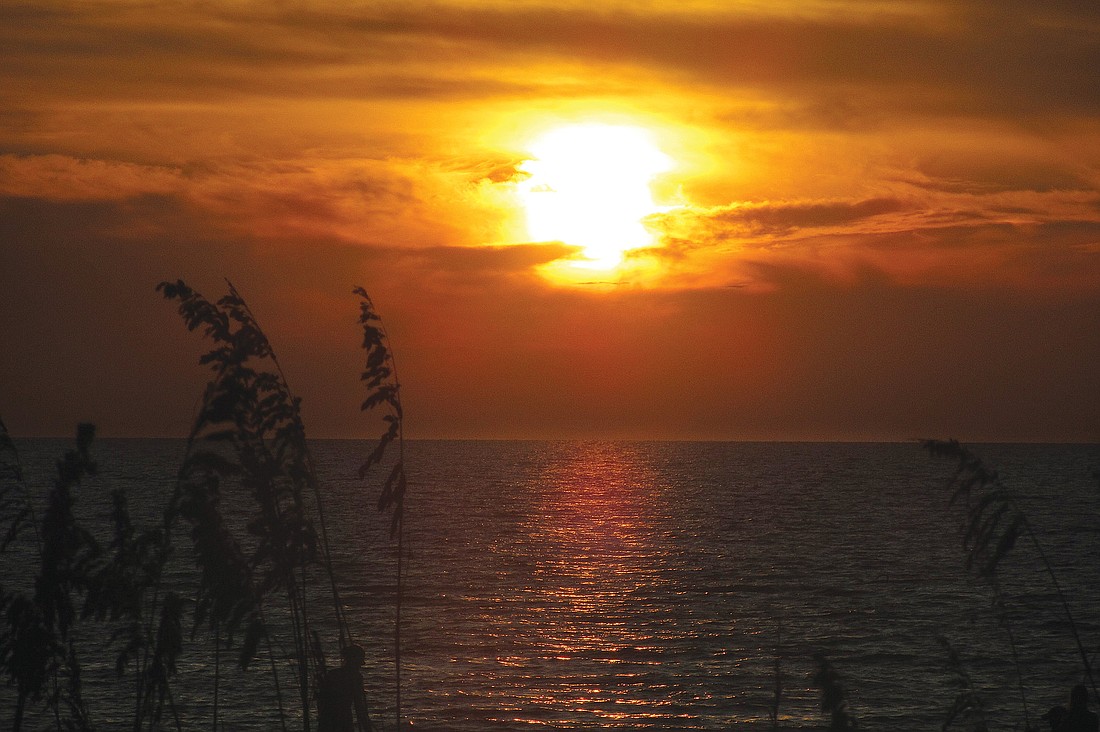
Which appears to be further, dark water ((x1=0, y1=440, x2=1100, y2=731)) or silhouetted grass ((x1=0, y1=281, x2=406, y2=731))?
dark water ((x1=0, y1=440, x2=1100, y2=731))

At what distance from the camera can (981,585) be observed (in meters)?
61.1

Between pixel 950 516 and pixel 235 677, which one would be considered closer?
pixel 235 677

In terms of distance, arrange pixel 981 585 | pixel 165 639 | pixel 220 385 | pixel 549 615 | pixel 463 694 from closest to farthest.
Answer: pixel 220 385, pixel 165 639, pixel 463 694, pixel 549 615, pixel 981 585

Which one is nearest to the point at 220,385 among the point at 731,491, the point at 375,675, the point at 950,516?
the point at 375,675

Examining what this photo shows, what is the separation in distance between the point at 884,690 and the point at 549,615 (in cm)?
1828

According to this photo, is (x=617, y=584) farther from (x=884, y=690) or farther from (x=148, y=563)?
(x=148, y=563)

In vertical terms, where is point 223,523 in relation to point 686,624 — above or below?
below

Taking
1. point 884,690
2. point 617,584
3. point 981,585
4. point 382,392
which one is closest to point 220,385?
point 382,392

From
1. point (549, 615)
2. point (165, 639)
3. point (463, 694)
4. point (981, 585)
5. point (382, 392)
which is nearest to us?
point (382, 392)

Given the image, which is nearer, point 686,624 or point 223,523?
point 223,523

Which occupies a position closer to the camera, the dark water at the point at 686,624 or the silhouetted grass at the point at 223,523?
the silhouetted grass at the point at 223,523

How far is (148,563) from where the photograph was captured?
512 inches

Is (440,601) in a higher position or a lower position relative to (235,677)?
higher

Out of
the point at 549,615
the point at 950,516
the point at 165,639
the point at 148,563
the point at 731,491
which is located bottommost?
the point at 165,639
